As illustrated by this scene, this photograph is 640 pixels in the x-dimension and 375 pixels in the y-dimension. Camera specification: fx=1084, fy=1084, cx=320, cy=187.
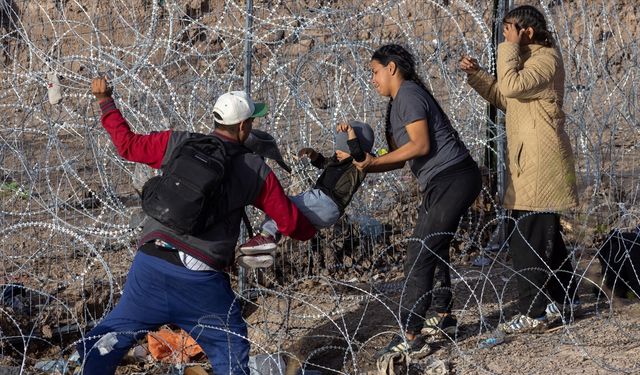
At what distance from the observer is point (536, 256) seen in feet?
17.8

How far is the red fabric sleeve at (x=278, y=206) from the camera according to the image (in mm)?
4461

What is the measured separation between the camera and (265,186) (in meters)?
4.45

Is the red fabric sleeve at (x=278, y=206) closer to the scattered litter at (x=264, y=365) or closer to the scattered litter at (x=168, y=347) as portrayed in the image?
the scattered litter at (x=264, y=365)

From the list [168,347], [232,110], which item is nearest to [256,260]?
[232,110]

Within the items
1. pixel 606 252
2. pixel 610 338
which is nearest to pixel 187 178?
pixel 610 338

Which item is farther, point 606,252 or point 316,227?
point 606,252

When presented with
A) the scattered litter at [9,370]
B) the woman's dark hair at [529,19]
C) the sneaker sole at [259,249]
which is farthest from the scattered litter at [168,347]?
the woman's dark hair at [529,19]

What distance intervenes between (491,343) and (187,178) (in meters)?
1.93

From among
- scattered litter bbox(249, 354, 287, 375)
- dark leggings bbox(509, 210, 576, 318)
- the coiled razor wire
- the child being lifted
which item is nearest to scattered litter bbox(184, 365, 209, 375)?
scattered litter bbox(249, 354, 287, 375)

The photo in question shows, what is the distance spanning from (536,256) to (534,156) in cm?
51

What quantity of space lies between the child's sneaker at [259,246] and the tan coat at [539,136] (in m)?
1.44

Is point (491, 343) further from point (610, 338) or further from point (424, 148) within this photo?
point (424, 148)

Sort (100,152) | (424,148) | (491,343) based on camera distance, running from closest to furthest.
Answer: (424,148) → (491,343) → (100,152)

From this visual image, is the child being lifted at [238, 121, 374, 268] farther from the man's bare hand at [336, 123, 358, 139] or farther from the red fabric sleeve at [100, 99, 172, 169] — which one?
the red fabric sleeve at [100, 99, 172, 169]
